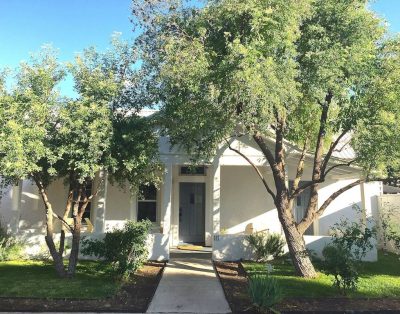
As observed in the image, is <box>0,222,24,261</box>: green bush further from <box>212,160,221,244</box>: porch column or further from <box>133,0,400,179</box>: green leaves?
<box>133,0,400,179</box>: green leaves

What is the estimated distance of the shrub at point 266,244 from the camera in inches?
520

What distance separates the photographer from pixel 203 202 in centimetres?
1630

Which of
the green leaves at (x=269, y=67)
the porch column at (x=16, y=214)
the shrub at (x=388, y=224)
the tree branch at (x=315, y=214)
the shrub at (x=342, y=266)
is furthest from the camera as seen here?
the shrub at (x=388, y=224)

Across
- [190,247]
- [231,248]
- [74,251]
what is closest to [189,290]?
[74,251]

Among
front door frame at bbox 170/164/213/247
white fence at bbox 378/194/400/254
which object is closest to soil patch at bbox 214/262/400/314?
front door frame at bbox 170/164/213/247

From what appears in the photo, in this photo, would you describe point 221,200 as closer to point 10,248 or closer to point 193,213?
point 193,213

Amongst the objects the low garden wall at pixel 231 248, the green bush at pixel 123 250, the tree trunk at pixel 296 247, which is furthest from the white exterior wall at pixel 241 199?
the green bush at pixel 123 250

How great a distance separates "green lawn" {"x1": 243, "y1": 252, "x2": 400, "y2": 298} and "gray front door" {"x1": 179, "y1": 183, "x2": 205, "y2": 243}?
3.60 meters

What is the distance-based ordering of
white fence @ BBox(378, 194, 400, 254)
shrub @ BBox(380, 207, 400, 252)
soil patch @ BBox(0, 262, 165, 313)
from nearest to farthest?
soil patch @ BBox(0, 262, 165, 313) < shrub @ BBox(380, 207, 400, 252) < white fence @ BBox(378, 194, 400, 254)

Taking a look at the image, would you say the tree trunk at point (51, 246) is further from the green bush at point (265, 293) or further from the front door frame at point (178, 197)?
the front door frame at point (178, 197)

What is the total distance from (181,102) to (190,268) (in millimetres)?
5280

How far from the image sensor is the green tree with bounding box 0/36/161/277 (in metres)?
8.78

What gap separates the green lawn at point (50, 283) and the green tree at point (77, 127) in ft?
1.81

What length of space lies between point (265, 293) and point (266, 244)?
566cm
